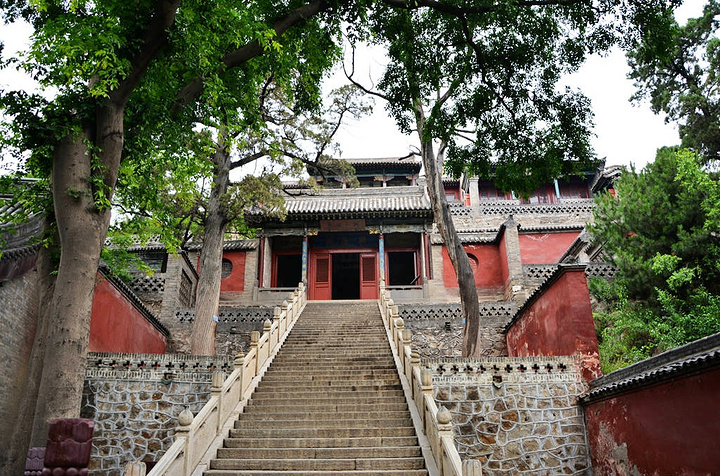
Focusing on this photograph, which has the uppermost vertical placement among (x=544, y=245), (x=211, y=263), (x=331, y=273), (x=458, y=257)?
(x=544, y=245)

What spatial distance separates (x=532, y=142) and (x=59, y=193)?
7528mm

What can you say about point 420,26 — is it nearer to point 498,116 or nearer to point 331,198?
point 498,116

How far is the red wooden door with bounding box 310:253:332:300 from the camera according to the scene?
18.3m

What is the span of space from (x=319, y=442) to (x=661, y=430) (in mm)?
3924

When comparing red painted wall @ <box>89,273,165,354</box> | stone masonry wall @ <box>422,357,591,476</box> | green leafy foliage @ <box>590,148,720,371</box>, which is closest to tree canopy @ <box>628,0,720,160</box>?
green leafy foliage @ <box>590,148,720,371</box>

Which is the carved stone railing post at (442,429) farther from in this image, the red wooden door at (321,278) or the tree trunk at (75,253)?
the red wooden door at (321,278)

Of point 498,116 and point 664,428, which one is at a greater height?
point 498,116

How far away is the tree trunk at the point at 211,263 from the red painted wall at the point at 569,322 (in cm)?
684

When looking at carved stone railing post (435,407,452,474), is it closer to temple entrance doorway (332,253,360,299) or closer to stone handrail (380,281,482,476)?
stone handrail (380,281,482,476)

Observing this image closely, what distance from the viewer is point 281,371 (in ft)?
A: 29.4

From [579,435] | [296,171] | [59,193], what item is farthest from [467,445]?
[296,171]

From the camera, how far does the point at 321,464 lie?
19.8 feet

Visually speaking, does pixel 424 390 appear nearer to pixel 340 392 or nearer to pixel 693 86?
pixel 340 392

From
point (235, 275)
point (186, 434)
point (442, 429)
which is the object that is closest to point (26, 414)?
point (186, 434)
